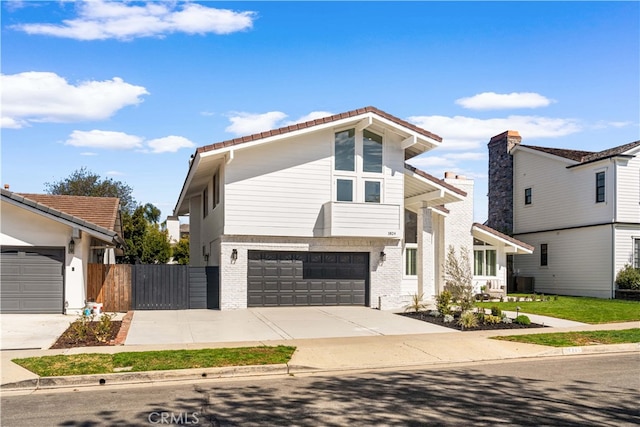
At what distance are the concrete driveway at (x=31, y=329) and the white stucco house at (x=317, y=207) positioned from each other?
18.7 feet

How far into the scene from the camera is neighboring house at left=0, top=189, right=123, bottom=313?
18.5 metres

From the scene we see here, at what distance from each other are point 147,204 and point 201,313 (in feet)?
125

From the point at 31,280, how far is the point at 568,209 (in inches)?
966

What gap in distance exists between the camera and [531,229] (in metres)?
33.5

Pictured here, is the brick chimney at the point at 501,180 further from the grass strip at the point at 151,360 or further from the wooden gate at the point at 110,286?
the grass strip at the point at 151,360

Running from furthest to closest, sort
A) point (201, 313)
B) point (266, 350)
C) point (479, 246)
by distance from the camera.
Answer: point (479, 246)
point (201, 313)
point (266, 350)

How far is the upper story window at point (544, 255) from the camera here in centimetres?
3194

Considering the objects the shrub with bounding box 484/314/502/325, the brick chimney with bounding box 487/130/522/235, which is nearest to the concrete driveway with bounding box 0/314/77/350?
the shrub with bounding box 484/314/502/325

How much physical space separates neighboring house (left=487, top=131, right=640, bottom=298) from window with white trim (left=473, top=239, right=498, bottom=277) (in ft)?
15.6

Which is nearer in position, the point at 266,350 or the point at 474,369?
the point at 474,369

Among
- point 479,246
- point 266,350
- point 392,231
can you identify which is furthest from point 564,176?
point 266,350

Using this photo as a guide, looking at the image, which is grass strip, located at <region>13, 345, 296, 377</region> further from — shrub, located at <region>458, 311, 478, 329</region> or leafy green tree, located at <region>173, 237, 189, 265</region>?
leafy green tree, located at <region>173, 237, 189, 265</region>

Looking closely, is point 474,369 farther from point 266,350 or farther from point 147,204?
point 147,204

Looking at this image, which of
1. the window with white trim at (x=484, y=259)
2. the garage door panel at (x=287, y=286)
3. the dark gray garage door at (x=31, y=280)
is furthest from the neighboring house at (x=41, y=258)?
the window with white trim at (x=484, y=259)
